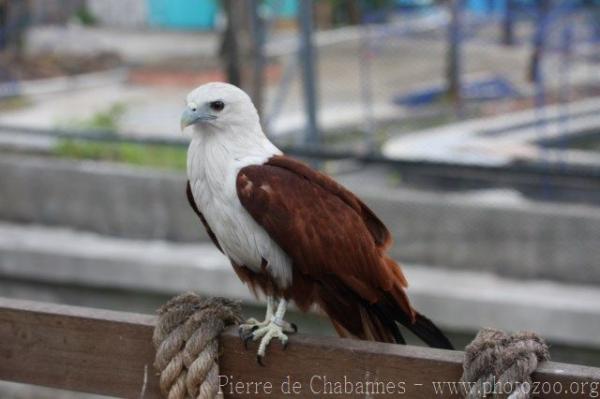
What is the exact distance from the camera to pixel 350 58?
262 inches

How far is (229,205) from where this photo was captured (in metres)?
2.37

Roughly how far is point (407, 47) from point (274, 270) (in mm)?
4489

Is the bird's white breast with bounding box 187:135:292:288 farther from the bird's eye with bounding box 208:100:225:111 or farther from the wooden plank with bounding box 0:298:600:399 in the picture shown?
the wooden plank with bounding box 0:298:600:399

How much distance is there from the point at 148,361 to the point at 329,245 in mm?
487

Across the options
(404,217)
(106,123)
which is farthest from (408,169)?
(106,123)

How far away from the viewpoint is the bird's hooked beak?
7.85ft

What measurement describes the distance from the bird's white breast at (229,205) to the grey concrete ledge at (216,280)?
2.61 metres

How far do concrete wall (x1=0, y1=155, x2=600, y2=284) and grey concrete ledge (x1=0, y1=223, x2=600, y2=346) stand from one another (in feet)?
0.27

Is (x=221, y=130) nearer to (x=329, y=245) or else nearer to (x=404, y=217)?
(x=329, y=245)

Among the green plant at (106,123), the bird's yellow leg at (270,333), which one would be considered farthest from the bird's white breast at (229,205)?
the green plant at (106,123)

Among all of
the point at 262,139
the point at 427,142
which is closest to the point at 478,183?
the point at 427,142

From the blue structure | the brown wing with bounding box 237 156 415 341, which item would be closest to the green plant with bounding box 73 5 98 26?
the blue structure

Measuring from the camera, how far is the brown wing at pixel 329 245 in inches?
91.5

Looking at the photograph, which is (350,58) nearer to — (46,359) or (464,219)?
(464,219)
